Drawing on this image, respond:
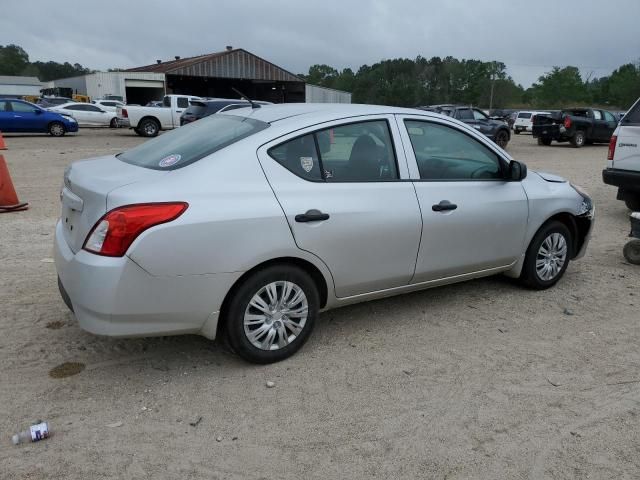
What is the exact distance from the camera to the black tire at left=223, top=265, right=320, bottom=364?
10.8 ft

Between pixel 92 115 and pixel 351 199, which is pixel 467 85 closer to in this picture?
pixel 92 115

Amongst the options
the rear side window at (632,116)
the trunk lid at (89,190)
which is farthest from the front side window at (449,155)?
the rear side window at (632,116)

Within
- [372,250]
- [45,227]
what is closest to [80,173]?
[372,250]

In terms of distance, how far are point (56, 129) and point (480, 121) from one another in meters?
16.9

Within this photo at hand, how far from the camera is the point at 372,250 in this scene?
3.73 meters

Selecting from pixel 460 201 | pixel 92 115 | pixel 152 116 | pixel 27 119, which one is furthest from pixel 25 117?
pixel 460 201

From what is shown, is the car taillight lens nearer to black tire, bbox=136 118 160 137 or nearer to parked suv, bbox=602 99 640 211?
parked suv, bbox=602 99 640 211

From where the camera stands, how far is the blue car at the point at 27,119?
20906 mm

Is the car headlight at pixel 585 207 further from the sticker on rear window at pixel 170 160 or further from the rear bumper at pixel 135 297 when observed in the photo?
the sticker on rear window at pixel 170 160

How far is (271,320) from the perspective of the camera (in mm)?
3457

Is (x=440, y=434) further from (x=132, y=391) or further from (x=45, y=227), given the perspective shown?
(x=45, y=227)

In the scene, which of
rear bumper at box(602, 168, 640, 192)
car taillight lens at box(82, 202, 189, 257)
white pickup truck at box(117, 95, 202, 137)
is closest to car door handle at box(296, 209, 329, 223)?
car taillight lens at box(82, 202, 189, 257)

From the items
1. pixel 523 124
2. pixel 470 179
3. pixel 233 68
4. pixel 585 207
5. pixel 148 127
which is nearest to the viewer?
pixel 470 179

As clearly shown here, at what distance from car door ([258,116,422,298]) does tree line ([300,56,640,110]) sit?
8671 cm
